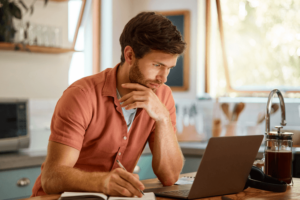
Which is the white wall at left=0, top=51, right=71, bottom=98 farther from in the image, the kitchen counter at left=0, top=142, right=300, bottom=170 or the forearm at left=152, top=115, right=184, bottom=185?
the forearm at left=152, top=115, right=184, bottom=185

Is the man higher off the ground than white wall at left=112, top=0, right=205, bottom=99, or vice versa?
white wall at left=112, top=0, right=205, bottom=99

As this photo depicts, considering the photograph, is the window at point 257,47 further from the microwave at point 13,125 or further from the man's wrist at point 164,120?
the man's wrist at point 164,120

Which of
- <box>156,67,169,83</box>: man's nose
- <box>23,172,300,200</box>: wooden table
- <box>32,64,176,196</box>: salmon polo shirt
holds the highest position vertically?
<box>156,67,169,83</box>: man's nose

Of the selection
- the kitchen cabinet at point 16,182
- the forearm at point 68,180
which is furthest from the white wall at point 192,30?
the forearm at point 68,180

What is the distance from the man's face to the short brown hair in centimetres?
2

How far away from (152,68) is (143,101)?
15 centimetres

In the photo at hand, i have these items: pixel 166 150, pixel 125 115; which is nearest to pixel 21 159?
pixel 125 115

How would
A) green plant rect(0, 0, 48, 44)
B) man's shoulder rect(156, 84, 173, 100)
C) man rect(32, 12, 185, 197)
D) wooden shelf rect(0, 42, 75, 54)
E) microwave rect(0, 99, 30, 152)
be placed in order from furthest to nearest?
wooden shelf rect(0, 42, 75, 54), green plant rect(0, 0, 48, 44), microwave rect(0, 99, 30, 152), man's shoulder rect(156, 84, 173, 100), man rect(32, 12, 185, 197)

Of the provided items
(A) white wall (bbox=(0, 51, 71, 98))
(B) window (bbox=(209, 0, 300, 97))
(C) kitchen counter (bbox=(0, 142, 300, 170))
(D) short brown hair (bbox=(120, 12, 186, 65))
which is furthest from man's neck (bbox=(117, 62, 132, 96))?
(B) window (bbox=(209, 0, 300, 97))

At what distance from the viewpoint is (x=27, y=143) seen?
2.43 m

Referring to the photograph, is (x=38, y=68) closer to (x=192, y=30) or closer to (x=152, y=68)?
(x=192, y=30)

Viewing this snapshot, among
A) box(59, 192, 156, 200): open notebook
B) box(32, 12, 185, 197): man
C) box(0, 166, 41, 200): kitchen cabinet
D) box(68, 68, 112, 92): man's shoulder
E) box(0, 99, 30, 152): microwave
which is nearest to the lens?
box(59, 192, 156, 200): open notebook

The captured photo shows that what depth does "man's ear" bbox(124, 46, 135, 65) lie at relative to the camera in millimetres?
1573

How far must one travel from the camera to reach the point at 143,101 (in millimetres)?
1475
